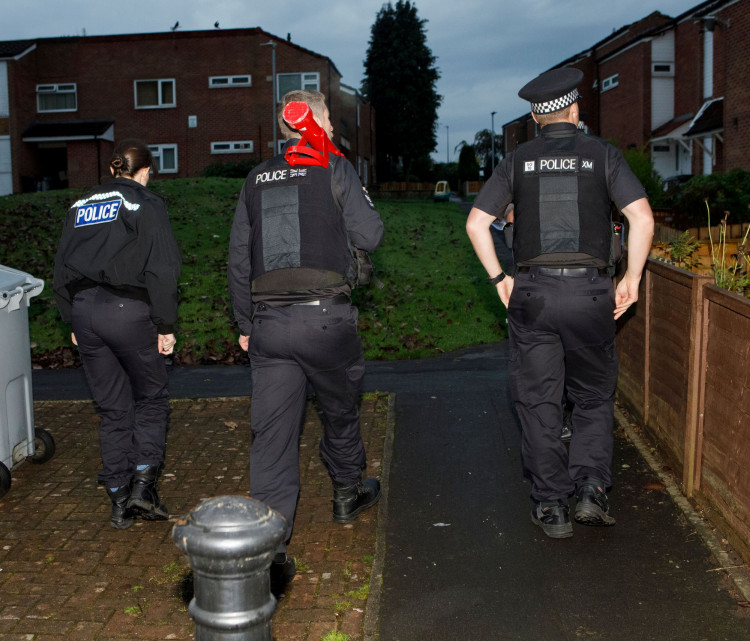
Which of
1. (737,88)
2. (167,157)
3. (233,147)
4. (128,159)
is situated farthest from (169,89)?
(128,159)

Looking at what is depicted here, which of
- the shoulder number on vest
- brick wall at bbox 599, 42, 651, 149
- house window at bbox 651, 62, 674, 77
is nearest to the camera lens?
the shoulder number on vest

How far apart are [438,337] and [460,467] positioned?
18.0 feet

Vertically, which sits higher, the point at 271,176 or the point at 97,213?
the point at 271,176

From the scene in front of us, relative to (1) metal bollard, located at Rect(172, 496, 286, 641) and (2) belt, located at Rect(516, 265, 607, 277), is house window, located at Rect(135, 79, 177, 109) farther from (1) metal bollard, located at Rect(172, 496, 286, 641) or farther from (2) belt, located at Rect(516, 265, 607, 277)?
(1) metal bollard, located at Rect(172, 496, 286, 641)

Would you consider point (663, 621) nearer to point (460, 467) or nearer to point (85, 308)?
point (460, 467)

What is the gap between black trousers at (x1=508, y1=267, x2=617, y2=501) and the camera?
4559mm

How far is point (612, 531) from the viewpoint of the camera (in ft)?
15.7

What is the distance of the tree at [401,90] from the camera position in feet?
243

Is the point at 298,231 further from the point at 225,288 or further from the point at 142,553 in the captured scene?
the point at 225,288

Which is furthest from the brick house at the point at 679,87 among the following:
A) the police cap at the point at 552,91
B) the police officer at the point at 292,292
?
the police officer at the point at 292,292

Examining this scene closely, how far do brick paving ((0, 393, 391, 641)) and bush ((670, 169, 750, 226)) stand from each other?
1155cm

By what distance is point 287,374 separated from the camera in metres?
4.25

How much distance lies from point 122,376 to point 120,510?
0.76 meters

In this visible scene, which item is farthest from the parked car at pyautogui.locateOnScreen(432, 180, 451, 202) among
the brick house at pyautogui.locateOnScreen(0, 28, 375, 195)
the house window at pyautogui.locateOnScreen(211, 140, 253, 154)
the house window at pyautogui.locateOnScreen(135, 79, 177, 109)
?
the house window at pyautogui.locateOnScreen(135, 79, 177, 109)
